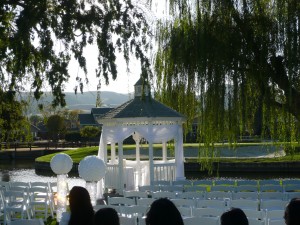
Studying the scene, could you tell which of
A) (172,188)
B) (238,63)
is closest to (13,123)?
(172,188)

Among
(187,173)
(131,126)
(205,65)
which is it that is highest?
(205,65)

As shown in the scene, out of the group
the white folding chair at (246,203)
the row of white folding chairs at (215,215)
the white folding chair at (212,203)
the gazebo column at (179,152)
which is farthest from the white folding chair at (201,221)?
the gazebo column at (179,152)

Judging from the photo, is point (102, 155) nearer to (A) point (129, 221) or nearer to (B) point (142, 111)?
(B) point (142, 111)

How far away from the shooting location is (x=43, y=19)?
8.20 meters

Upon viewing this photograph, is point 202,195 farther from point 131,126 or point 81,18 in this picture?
point 131,126

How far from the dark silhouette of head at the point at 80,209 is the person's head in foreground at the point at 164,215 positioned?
105cm

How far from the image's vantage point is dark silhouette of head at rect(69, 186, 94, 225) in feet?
15.5

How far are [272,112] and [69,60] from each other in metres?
6.48

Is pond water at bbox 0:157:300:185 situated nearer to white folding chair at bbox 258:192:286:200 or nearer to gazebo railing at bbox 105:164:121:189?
gazebo railing at bbox 105:164:121:189

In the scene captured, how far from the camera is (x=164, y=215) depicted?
3.76m

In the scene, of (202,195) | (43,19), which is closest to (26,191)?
(202,195)

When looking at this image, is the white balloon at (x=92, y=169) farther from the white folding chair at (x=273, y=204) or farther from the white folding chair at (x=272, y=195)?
the white folding chair at (x=273, y=204)

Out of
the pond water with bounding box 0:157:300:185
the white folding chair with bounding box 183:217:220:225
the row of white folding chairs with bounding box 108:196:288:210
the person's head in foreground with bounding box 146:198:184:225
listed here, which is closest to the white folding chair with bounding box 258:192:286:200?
the row of white folding chairs with bounding box 108:196:288:210

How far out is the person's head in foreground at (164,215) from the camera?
148 inches
